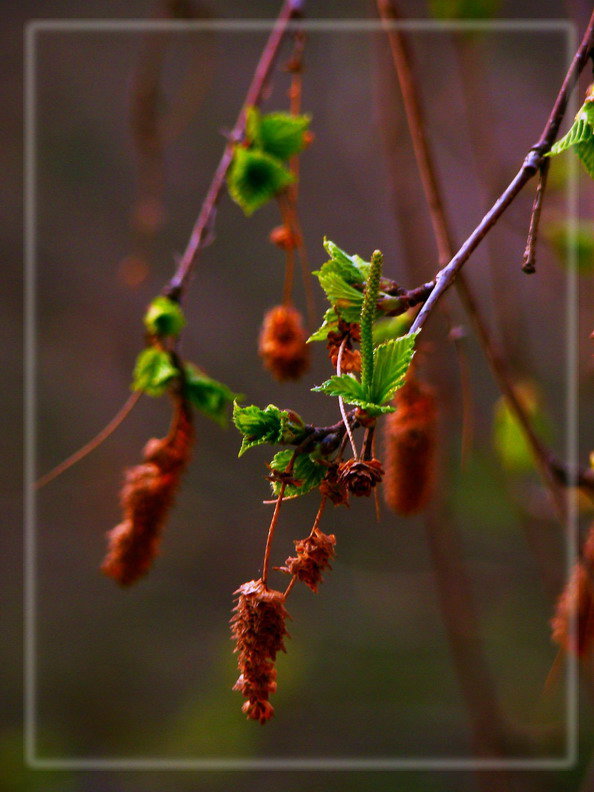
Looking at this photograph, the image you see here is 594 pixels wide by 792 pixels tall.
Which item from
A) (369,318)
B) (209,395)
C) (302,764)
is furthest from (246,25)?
(302,764)

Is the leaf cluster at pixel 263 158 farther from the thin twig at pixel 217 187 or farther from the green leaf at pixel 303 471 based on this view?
the green leaf at pixel 303 471

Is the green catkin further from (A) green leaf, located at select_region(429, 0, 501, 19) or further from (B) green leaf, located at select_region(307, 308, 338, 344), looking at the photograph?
(A) green leaf, located at select_region(429, 0, 501, 19)

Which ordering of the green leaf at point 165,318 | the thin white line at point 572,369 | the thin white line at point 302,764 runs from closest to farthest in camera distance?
the green leaf at point 165,318 < the thin white line at point 572,369 < the thin white line at point 302,764

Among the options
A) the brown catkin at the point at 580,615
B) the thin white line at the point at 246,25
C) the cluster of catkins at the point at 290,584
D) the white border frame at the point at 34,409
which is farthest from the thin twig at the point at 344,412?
the thin white line at the point at 246,25

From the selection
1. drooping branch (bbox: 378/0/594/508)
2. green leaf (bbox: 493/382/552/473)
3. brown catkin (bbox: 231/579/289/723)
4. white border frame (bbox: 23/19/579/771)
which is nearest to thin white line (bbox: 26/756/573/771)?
white border frame (bbox: 23/19/579/771)

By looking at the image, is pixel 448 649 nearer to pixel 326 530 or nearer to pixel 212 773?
pixel 212 773

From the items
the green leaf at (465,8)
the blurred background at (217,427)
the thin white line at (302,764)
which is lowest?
the thin white line at (302,764)
